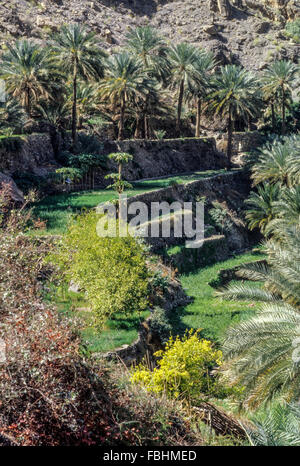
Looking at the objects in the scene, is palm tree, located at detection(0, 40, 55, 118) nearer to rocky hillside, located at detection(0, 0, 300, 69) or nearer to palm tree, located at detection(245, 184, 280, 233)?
palm tree, located at detection(245, 184, 280, 233)

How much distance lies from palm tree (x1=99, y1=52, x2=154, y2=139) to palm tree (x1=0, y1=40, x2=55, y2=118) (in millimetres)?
5352

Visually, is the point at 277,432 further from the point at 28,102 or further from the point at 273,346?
the point at 28,102

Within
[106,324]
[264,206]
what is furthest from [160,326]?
[264,206]

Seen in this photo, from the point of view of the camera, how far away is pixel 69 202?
3116 cm

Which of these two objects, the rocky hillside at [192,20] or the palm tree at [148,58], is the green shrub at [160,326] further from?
the rocky hillside at [192,20]

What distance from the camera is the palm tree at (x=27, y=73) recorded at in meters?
36.1

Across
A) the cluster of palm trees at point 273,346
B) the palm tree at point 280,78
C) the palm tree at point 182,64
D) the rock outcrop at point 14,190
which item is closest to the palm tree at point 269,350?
the cluster of palm trees at point 273,346

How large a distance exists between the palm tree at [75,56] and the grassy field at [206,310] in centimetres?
1459

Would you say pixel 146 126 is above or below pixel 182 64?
below

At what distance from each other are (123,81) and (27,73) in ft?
25.6

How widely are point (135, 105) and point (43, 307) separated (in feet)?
124

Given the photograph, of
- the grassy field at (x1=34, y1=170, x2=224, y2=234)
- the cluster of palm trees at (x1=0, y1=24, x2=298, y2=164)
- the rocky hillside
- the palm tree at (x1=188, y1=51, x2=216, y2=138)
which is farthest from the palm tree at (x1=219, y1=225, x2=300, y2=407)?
the rocky hillside
